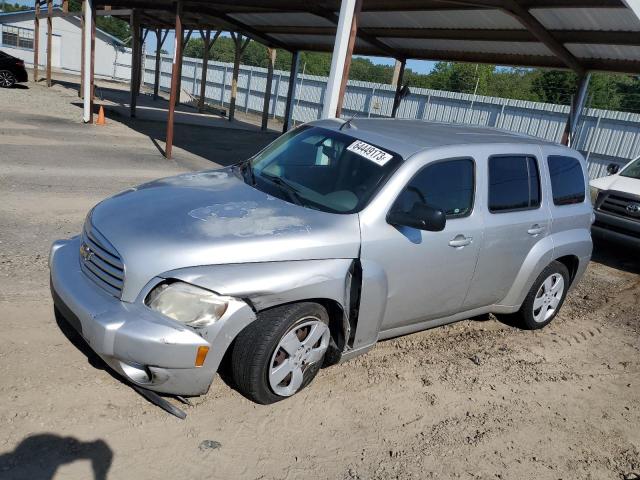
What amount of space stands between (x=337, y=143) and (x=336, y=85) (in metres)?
3.60

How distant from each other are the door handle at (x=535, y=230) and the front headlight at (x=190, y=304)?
2.85m

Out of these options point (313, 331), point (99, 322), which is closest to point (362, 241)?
point (313, 331)

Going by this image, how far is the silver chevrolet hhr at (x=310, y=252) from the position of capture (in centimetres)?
305

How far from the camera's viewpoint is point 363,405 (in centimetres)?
370

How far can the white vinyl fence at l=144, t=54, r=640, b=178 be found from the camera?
57.5 feet

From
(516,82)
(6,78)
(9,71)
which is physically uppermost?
(516,82)

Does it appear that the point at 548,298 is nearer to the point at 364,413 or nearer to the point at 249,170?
the point at 364,413

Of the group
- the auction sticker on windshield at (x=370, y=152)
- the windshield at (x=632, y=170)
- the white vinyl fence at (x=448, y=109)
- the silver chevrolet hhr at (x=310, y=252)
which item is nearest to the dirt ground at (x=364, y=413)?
the silver chevrolet hhr at (x=310, y=252)

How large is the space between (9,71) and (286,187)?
921 inches

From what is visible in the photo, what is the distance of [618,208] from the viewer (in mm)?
8242

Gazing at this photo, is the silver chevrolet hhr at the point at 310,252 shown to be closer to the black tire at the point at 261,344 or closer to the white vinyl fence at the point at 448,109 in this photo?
the black tire at the point at 261,344

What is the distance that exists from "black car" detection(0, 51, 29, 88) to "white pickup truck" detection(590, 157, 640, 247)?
22.8m

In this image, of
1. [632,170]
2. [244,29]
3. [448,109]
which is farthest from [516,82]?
[632,170]

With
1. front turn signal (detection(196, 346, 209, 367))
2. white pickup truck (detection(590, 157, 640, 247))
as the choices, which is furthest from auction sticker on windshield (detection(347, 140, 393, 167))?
white pickup truck (detection(590, 157, 640, 247))
